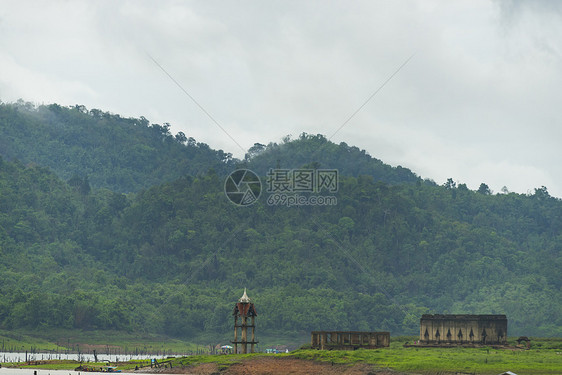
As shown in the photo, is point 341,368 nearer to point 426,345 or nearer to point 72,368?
point 426,345

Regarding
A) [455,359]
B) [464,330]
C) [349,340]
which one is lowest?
[455,359]

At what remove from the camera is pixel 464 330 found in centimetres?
14025

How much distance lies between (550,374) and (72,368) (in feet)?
232

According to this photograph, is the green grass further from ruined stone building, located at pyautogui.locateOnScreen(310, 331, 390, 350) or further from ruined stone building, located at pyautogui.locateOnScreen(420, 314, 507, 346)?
ruined stone building, located at pyautogui.locateOnScreen(420, 314, 507, 346)

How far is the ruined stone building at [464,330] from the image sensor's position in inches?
5463

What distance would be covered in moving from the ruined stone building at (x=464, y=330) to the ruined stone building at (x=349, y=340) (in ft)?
33.5

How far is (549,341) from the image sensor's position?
14825 centimetres

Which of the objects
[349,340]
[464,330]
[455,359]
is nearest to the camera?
[455,359]

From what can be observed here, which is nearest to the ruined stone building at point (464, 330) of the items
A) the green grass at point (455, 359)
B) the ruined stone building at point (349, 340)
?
the green grass at point (455, 359)

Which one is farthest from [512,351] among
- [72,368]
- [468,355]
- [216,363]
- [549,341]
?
[72,368]

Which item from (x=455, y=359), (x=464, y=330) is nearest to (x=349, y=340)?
(x=455, y=359)

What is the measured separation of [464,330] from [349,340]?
63.3 ft

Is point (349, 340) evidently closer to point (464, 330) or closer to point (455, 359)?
point (455, 359)

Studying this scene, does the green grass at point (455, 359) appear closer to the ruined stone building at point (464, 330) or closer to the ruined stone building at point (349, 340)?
the ruined stone building at point (349, 340)
